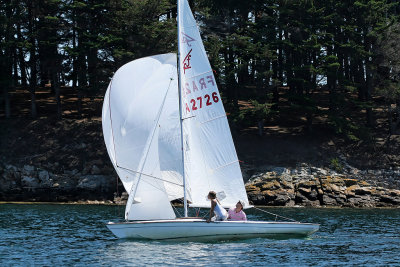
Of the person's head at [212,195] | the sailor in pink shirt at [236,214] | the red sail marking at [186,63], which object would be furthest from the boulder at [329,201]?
the red sail marking at [186,63]

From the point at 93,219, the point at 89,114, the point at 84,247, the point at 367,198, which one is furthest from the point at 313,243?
the point at 89,114

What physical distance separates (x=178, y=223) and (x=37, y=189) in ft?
92.1

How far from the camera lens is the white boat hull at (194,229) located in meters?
23.7

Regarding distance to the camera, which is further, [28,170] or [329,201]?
[28,170]

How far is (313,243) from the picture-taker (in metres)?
25.1

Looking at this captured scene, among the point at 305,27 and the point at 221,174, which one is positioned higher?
the point at 305,27

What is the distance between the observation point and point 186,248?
2283 cm

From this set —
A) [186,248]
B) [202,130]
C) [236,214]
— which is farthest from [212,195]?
[202,130]

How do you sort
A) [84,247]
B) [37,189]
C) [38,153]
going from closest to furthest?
[84,247] < [37,189] < [38,153]

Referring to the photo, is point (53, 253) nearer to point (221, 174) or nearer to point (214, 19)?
point (221, 174)

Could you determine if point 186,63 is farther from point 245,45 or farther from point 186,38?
point 245,45

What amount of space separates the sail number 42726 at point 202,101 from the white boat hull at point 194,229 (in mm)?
4613

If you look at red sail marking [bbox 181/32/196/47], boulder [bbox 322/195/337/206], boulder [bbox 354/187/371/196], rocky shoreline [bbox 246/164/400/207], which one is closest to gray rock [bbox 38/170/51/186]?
rocky shoreline [bbox 246/164/400/207]

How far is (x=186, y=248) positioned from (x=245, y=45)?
3349 cm
